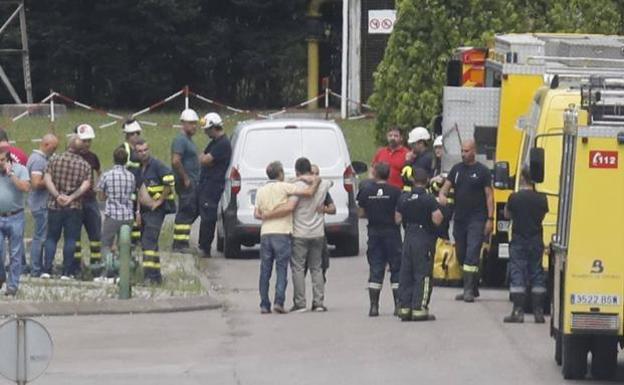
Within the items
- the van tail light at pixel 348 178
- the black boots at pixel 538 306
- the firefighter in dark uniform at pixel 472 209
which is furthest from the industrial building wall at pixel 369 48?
the black boots at pixel 538 306

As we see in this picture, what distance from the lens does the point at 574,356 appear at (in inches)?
591

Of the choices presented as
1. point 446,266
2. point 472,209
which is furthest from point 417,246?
point 446,266

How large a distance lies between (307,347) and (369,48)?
1256 inches

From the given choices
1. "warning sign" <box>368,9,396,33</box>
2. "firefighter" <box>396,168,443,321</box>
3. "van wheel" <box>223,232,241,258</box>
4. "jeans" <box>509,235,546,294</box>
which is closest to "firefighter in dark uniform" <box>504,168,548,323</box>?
"jeans" <box>509,235,546,294</box>

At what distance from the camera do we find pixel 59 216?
21.0 metres

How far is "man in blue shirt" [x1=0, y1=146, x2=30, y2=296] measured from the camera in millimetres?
19422

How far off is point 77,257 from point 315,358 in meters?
5.76

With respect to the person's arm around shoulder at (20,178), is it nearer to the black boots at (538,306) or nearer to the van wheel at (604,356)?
the black boots at (538,306)

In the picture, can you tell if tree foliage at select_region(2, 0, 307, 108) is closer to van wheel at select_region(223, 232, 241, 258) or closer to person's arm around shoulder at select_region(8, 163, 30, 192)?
van wheel at select_region(223, 232, 241, 258)

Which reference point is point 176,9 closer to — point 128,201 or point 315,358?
point 128,201

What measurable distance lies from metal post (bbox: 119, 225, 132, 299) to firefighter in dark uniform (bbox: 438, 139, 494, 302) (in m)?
3.64

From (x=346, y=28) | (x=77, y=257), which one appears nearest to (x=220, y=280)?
(x=77, y=257)

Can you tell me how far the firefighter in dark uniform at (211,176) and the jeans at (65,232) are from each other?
152 inches

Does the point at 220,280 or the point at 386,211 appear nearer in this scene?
the point at 386,211
